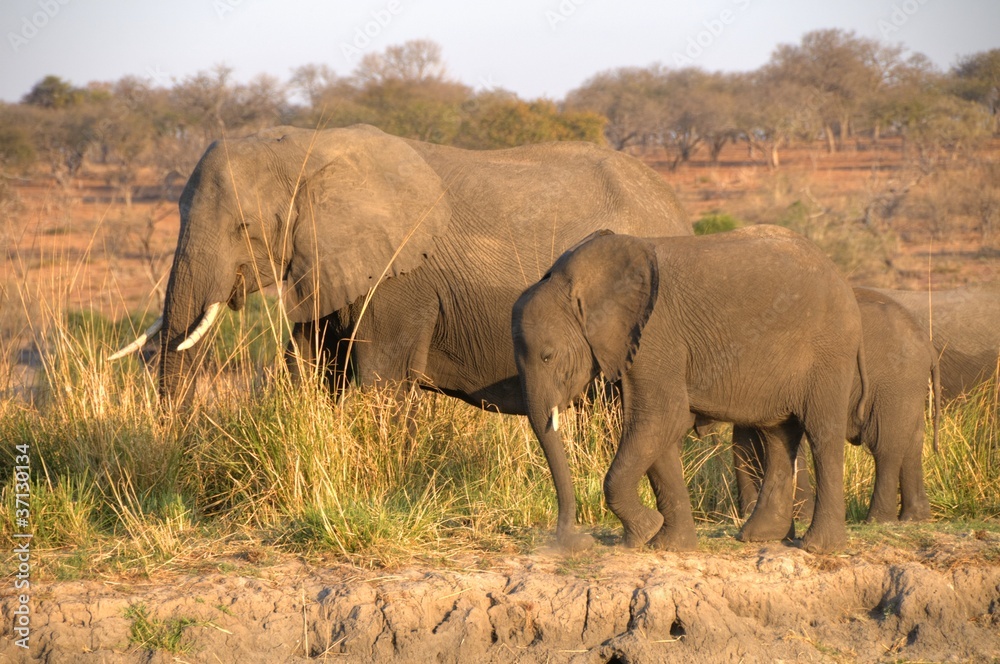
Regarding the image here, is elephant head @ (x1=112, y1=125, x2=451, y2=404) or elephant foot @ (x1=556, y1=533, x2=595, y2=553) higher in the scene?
elephant head @ (x1=112, y1=125, x2=451, y2=404)

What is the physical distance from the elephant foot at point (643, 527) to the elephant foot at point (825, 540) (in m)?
0.65

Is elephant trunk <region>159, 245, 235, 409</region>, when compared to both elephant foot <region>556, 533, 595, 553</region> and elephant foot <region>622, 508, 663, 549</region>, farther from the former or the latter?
elephant foot <region>622, 508, 663, 549</region>

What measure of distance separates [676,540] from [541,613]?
0.74 metres

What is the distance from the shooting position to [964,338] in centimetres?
839

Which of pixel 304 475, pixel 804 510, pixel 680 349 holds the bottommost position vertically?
pixel 804 510

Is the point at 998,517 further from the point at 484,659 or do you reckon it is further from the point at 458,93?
the point at 458,93

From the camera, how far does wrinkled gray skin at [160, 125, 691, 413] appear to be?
657 cm

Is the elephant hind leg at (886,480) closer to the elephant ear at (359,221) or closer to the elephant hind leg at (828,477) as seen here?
the elephant hind leg at (828,477)

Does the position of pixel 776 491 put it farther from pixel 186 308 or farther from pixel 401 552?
pixel 186 308

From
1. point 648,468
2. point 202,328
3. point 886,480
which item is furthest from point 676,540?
point 202,328

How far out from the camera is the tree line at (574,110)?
27891mm

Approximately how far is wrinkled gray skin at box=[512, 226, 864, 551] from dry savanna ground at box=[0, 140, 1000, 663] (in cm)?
35

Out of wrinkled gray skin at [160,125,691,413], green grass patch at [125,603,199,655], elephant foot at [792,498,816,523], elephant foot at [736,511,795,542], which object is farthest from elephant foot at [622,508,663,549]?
green grass patch at [125,603,199,655]

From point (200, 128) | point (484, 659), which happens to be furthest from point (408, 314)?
point (200, 128)
